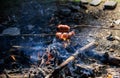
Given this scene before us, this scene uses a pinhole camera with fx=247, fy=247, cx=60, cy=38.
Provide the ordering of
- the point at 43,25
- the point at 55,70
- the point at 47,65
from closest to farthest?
1. the point at 55,70
2. the point at 47,65
3. the point at 43,25

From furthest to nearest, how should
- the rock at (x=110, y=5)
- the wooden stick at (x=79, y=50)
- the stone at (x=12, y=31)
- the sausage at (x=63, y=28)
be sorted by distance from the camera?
the rock at (x=110, y=5) < the stone at (x=12, y=31) < the sausage at (x=63, y=28) < the wooden stick at (x=79, y=50)

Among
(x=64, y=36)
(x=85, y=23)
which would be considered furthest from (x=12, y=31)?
(x=85, y=23)

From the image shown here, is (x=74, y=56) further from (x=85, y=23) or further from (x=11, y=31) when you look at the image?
(x=11, y=31)

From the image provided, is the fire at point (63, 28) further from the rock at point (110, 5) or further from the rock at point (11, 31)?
the rock at point (110, 5)

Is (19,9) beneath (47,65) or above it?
above

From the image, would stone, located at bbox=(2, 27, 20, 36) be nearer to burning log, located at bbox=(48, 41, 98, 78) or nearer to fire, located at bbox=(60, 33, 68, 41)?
fire, located at bbox=(60, 33, 68, 41)

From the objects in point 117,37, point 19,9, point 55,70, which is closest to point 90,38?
point 117,37

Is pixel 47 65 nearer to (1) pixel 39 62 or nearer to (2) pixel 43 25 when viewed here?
(1) pixel 39 62

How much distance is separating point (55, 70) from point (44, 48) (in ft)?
3.87

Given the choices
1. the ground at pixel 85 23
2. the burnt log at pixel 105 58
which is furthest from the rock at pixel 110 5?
the burnt log at pixel 105 58

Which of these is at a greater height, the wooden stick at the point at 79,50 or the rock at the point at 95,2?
the rock at the point at 95,2

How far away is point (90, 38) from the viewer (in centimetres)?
743

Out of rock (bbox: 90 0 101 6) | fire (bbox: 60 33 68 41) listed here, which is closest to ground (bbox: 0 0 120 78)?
rock (bbox: 90 0 101 6)

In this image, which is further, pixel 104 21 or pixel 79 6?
pixel 79 6
